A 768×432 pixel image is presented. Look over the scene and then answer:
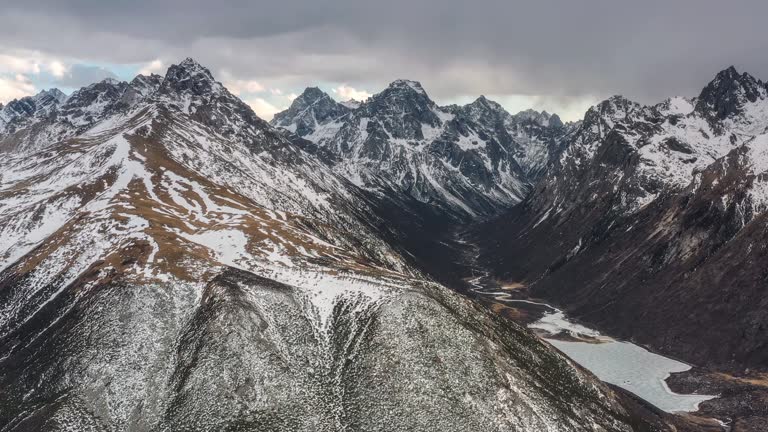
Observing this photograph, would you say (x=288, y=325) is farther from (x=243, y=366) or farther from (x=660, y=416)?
(x=660, y=416)

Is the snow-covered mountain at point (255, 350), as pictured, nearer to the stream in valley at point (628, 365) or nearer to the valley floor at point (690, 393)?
the valley floor at point (690, 393)

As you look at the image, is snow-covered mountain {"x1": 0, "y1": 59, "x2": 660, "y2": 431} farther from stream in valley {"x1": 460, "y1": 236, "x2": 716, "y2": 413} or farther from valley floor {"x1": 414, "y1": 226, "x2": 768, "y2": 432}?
stream in valley {"x1": 460, "y1": 236, "x2": 716, "y2": 413}

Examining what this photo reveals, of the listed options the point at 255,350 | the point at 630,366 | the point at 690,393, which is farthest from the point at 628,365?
the point at 255,350

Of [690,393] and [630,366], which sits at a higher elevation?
→ [630,366]

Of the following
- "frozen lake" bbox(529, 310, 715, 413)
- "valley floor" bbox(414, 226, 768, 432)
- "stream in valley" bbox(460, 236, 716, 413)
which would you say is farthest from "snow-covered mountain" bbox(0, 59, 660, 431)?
"frozen lake" bbox(529, 310, 715, 413)

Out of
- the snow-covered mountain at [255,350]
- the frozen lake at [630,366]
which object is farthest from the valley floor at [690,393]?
the snow-covered mountain at [255,350]

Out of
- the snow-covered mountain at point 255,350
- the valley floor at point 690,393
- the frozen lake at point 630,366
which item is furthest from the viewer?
the frozen lake at point 630,366

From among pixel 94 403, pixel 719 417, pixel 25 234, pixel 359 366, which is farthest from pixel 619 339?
pixel 25 234

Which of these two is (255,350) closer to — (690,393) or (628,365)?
(690,393)

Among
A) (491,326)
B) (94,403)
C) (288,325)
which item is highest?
(491,326)
